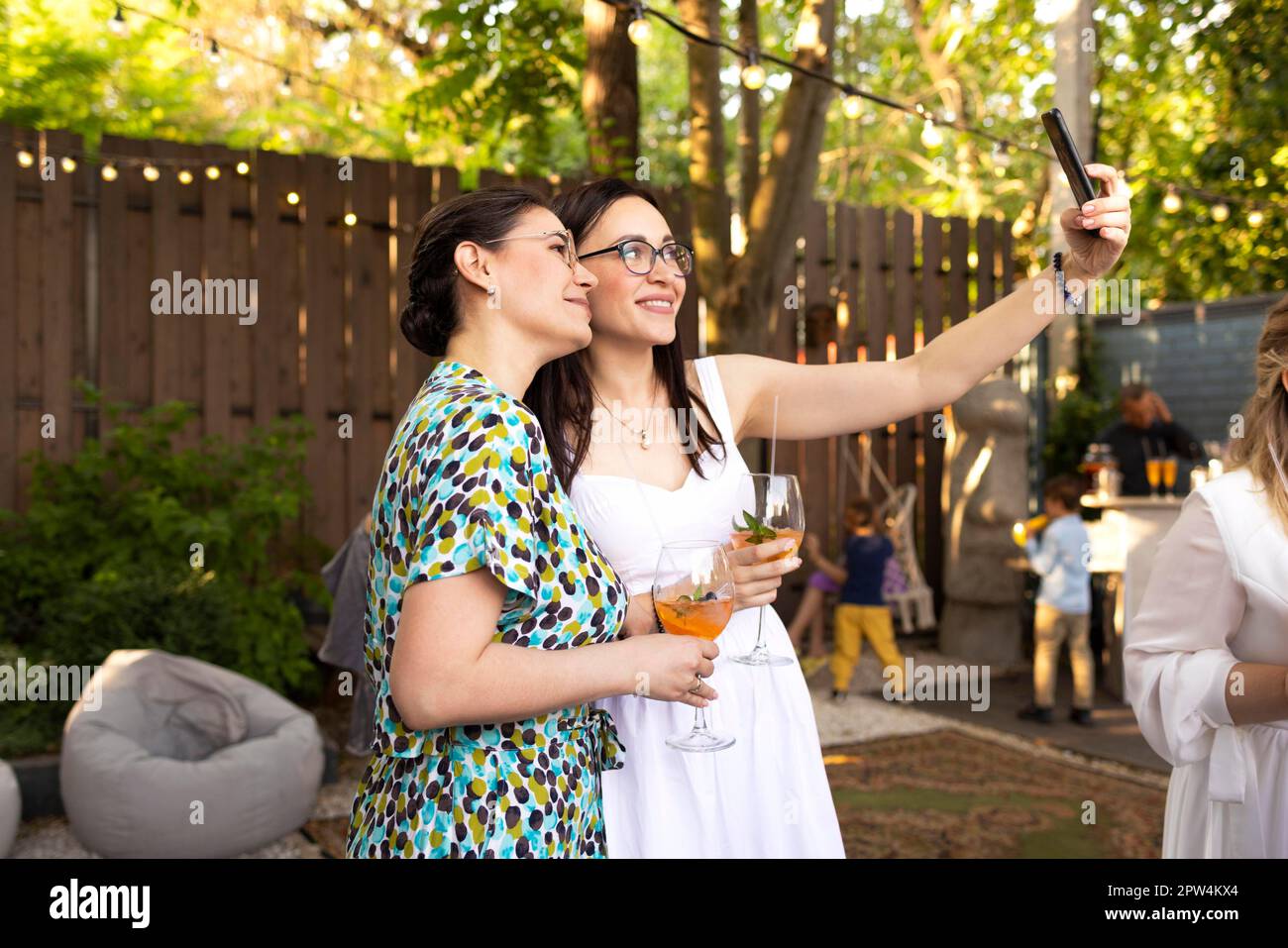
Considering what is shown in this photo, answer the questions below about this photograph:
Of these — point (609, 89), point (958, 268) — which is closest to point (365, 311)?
point (609, 89)

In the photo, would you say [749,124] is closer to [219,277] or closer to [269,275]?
[269,275]

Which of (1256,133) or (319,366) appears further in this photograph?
(1256,133)

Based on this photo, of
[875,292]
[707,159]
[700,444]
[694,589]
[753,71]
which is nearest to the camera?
A: [694,589]

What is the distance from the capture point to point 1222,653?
1.68m

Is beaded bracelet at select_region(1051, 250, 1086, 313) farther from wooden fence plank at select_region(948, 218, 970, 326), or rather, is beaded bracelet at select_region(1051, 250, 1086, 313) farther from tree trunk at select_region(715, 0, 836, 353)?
wooden fence plank at select_region(948, 218, 970, 326)

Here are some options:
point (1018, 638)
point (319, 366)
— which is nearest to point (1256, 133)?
point (1018, 638)

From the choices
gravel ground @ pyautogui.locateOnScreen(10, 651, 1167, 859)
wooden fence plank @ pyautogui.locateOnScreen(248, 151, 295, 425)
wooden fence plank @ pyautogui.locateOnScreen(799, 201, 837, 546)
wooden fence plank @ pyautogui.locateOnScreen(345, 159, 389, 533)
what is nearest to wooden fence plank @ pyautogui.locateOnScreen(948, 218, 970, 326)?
wooden fence plank @ pyautogui.locateOnScreen(799, 201, 837, 546)

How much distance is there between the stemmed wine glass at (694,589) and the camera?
4.70 ft

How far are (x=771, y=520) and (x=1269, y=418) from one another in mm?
834

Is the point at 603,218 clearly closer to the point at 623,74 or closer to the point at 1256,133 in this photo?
the point at 623,74

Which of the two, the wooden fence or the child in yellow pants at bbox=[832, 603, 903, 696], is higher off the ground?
the wooden fence

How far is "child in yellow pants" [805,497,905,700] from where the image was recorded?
6.43 meters
